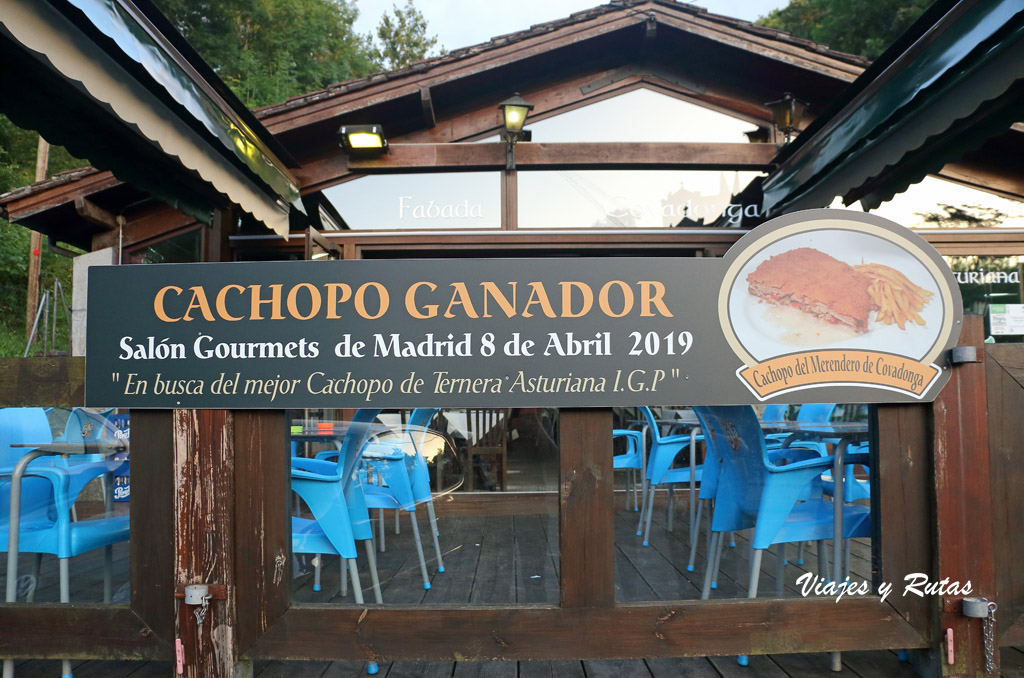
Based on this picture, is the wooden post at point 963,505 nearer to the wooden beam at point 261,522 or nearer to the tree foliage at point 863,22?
the wooden beam at point 261,522

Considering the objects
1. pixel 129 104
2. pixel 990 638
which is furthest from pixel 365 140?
pixel 990 638

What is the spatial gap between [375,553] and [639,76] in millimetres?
4554

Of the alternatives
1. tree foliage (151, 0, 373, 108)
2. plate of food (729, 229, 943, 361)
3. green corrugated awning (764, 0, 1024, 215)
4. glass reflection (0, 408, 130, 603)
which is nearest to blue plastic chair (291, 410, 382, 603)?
glass reflection (0, 408, 130, 603)

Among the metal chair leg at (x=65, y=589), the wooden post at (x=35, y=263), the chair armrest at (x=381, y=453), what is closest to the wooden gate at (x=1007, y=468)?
the chair armrest at (x=381, y=453)

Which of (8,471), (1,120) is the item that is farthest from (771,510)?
(1,120)

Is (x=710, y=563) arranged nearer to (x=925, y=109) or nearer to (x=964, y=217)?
(x=925, y=109)

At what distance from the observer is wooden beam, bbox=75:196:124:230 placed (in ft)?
13.8

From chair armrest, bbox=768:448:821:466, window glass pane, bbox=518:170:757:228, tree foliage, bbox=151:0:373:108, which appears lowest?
chair armrest, bbox=768:448:821:466

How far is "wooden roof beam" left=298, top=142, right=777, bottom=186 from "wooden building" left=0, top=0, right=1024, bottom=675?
0.02m

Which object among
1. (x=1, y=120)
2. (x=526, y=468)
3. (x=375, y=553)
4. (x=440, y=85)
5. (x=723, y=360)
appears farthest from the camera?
(x=1, y=120)

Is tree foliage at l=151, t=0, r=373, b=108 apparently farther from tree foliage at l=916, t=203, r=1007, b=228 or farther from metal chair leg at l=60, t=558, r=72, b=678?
metal chair leg at l=60, t=558, r=72, b=678

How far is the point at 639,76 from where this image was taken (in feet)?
16.9

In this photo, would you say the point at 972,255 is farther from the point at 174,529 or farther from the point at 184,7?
the point at 184,7

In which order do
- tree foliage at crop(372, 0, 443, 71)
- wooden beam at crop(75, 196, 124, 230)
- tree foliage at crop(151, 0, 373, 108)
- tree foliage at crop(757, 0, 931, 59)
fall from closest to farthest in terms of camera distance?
wooden beam at crop(75, 196, 124, 230) → tree foliage at crop(757, 0, 931, 59) → tree foliage at crop(151, 0, 373, 108) → tree foliage at crop(372, 0, 443, 71)
